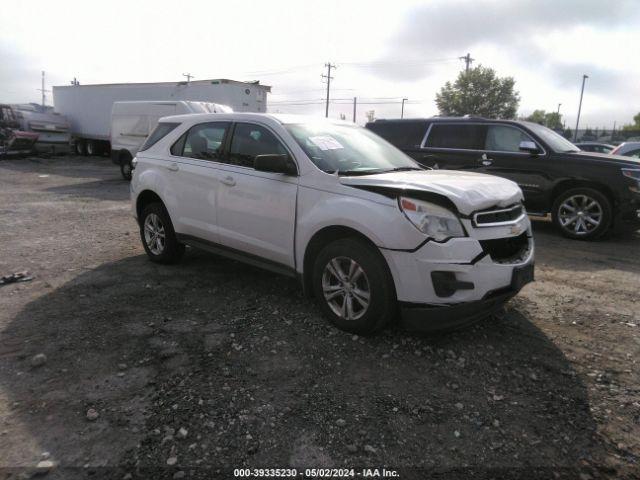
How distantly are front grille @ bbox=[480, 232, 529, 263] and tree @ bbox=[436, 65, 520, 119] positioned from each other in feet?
151

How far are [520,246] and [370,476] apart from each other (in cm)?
221

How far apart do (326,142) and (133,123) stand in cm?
1185

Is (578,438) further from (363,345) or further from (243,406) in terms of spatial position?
(243,406)

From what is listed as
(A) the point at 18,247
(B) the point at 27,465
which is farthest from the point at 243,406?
(A) the point at 18,247

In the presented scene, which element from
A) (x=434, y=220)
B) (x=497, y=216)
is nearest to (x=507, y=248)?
(x=497, y=216)

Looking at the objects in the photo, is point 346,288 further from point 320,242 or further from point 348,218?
point 348,218

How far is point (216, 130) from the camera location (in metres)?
4.79

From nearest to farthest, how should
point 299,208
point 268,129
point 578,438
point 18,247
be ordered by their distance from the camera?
point 578,438, point 299,208, point 268,129, point 18,247

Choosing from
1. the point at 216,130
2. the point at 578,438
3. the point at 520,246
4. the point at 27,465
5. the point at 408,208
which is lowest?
the point at 27,465

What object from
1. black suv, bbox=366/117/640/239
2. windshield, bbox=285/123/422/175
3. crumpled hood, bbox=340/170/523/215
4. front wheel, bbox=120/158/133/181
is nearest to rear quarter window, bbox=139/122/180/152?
windshield, bbox=285/123/422/175

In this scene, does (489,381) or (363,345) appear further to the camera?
(363,345)

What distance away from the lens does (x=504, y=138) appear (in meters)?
7.94

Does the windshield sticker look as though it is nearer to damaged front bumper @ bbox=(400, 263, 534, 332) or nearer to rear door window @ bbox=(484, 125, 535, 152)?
damaged front bumper @ bbox=(400, 263, 534, 332)

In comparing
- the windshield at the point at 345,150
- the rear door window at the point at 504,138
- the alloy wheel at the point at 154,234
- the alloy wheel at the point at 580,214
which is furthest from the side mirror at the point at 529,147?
the alloy wheel at the point at 154,234
